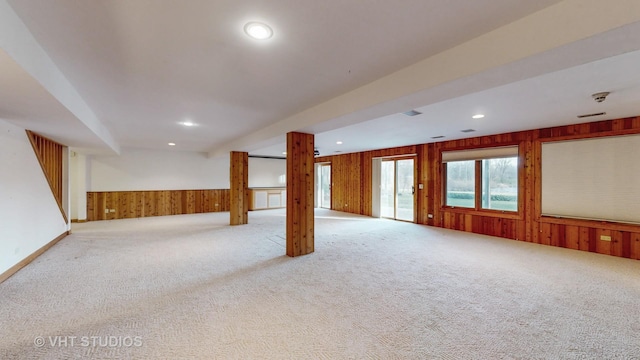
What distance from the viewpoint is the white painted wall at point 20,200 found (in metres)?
3.20

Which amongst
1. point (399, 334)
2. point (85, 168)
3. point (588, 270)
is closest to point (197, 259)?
point (399, 334)

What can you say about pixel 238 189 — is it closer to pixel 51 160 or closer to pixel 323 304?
pixel 51 160

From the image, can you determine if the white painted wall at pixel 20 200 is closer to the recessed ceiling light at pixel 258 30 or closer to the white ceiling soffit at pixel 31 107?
the white ceiling soffit at pixel 31 107

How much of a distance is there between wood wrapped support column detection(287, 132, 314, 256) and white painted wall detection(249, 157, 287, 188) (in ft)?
19.4

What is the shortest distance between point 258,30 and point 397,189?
688 centimetres

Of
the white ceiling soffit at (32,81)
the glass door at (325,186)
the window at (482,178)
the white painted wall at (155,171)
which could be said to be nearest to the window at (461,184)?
the window at (482,178)

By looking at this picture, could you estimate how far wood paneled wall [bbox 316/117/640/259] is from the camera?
13.3 ft

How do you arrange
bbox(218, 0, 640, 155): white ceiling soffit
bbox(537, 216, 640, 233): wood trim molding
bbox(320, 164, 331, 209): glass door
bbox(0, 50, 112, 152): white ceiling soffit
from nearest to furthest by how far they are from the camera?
bbox(218, 0, 640, 155): white ceiling soffit, bbox(0, 50, 112, 152): white ceiling soffit, bbox(537, 216, 640, 233): wood trim molding, bbox(320, 164, 331, 209): glass door

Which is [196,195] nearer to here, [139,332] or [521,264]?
[139,332]

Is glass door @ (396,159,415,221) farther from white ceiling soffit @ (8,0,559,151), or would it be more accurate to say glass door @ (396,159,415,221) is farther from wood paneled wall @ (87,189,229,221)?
wood paneled wall @ (87,189,229,221)

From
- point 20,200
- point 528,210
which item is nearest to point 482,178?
point 528,210

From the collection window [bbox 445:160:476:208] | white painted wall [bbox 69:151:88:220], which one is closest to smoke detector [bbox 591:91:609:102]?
window [bbox 445:160:476:208]

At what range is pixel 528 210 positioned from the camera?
500cm

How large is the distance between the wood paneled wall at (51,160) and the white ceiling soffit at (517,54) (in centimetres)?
541
